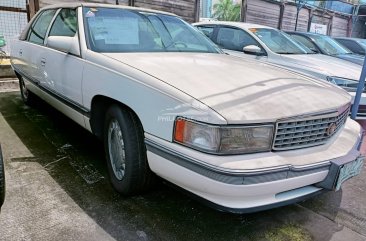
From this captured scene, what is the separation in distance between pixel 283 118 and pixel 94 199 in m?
1.57

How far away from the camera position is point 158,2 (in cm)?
1069

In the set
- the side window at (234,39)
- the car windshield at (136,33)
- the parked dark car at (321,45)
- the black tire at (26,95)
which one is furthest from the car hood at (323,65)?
the black tire at (26,95)

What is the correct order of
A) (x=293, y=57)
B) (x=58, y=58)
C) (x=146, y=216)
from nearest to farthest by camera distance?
(x=146, y=216), (x=58, y=58), (x=293, y=57)

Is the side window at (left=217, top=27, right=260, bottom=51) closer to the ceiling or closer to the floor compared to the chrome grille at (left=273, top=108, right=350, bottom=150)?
closer to the ceiling

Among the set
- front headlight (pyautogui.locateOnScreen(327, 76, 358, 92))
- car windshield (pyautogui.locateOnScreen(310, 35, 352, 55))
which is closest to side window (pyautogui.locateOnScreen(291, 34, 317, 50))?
car windshield (pyautogui.locateOnScreen(310, 35, 352, 55))

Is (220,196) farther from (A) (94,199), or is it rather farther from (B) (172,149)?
(A) (94,199)

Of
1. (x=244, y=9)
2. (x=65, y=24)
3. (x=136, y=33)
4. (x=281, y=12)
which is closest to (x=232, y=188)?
(x=136, y=33)

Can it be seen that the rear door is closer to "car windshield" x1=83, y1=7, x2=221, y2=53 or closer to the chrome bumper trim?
"car windshield" x1=83, y1=7, x2=221, y2=53

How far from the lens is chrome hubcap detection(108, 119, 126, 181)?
2676mm

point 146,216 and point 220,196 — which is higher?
point 220,196

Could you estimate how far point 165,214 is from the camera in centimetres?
257

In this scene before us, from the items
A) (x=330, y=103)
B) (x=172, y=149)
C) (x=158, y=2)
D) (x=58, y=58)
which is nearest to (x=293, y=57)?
(x=330, y=103)

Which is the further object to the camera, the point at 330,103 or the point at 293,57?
the point at 293,57

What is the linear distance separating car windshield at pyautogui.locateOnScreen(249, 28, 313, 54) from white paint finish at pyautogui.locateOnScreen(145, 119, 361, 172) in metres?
3.67
